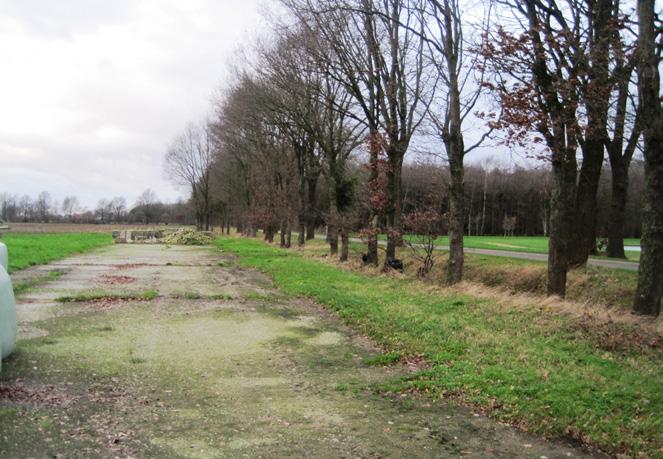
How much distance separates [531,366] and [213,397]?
374 cm

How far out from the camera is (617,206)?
2127cm

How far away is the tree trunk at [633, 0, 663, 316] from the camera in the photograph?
858 cm

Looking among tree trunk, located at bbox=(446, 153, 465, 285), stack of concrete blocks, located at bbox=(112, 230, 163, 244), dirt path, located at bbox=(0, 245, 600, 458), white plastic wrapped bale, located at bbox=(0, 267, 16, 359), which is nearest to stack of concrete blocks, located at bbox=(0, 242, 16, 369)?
white plastic wrapped bale, located at bbox=(0, 267, 16, 359)

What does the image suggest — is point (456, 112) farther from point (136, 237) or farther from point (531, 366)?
point (136, 237)

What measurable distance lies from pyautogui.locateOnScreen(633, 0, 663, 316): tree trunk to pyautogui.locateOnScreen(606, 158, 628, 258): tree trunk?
1343 centimetres

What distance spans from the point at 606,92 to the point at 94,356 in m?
8.98

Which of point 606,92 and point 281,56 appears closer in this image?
point 606,92

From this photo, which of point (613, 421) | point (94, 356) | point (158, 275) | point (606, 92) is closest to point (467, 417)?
point (613, 421)

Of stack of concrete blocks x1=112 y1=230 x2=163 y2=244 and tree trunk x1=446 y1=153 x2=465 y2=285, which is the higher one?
tree trunk x1=446 y1=153 x2=465 y2=285

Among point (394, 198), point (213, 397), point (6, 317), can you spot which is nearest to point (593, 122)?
point (213, 397)

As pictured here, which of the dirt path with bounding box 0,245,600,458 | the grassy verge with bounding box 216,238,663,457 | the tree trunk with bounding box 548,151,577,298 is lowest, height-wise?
the dirt path with bounding box 0,245,600,458

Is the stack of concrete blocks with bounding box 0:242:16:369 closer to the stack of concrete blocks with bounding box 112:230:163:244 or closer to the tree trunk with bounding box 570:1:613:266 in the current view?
the tree trunk with bounding box 570:1:613:266

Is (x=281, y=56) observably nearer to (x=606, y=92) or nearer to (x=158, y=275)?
(x=158, y=275)

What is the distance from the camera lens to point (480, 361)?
6.98 m
